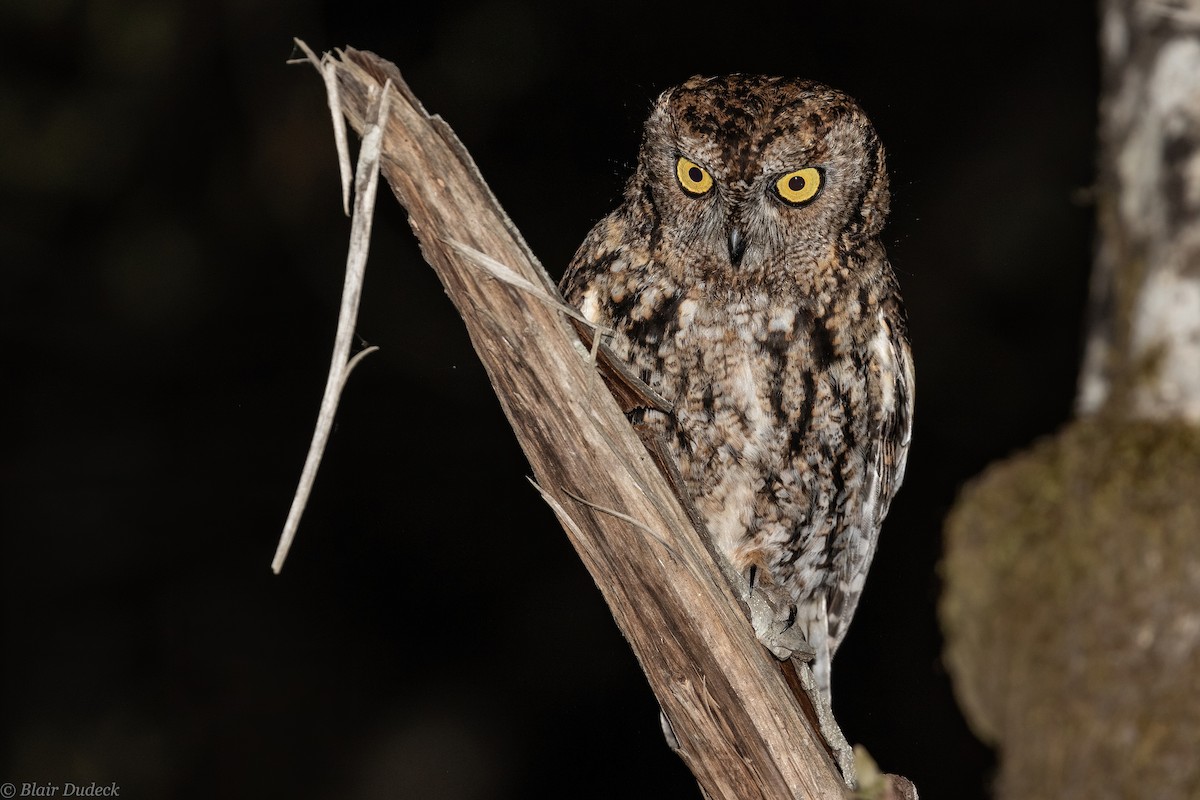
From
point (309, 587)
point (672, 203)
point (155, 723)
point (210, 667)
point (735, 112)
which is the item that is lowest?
point (155, 723)

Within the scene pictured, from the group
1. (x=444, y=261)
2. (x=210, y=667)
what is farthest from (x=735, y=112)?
(x=210, y=667)

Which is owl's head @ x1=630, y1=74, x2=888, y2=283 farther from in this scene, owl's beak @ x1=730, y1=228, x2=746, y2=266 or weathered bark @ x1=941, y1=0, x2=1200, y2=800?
weathered bark @ x1=941, y1=0, x2=1200, y2=800

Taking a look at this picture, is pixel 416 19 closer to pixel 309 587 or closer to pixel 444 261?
pixel 309 587

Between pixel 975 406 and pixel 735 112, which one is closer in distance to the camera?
pixel 735 112

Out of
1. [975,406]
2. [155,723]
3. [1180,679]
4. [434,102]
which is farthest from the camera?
[975,406]

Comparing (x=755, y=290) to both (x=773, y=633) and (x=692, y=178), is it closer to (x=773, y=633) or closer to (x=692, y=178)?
(x=692, y=178)

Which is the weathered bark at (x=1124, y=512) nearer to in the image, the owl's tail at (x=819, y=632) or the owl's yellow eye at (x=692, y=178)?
the owl's tail at (x=819, y=632)

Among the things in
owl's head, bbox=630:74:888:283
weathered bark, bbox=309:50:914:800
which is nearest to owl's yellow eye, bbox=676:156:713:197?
owl's head, bbox=630:74:888:283

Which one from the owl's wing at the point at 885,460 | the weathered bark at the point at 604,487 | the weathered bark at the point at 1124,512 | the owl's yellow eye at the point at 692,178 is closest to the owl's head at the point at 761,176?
the owl's yellow eye at the point at 692,178
